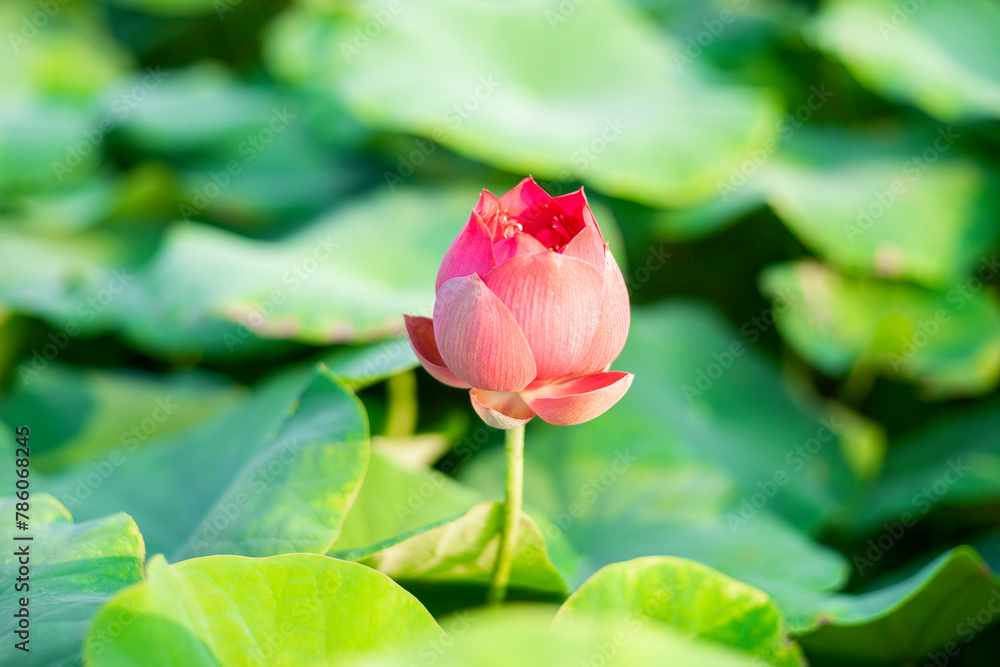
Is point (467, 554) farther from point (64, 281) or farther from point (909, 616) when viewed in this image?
point (64, 281)

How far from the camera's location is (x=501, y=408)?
471mm

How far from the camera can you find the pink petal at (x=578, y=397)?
1.45ft

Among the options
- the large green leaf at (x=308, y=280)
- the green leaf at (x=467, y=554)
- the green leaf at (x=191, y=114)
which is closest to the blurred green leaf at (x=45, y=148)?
the green leaf at (x=191, y=114)

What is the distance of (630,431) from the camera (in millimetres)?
977

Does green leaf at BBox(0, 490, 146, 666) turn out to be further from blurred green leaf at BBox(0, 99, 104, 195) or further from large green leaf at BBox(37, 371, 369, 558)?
blurred green leaf at BBox(0, 99, 104, 195)

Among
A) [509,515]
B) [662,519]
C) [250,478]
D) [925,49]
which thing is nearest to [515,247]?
[509,515]

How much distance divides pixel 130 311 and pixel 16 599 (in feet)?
2.04

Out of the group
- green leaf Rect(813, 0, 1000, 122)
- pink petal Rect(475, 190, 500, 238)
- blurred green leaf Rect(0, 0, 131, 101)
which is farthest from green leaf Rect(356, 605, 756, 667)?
blurred green leaf Rect(0, 0, 131, 101)

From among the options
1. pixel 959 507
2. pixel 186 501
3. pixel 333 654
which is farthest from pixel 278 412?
pixel 959 507

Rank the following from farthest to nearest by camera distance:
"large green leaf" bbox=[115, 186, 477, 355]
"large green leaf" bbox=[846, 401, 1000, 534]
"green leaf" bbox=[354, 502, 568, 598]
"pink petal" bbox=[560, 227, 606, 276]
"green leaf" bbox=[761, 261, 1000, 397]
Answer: "green leaf" bbox=[761, 261, 1000, 397]
"large green leaf" bbox=[846, 401, 1000, 534]
"large green leaf" bbox=[115, 186, 477, 355]
"green leaf" bbox=[354, 502, 568, 598]
"pink petal" bbox=[560, 227, 606, 276]

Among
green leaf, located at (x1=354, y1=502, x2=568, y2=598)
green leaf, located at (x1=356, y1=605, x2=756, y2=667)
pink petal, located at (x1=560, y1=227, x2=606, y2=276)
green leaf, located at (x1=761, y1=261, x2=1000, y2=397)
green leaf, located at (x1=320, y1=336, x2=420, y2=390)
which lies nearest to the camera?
green leaf, located at (x1=356, y1=605, x2=756, y2=667)

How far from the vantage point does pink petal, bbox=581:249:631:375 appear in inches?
17.3

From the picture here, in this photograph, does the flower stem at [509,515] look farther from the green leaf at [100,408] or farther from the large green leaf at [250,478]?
the green leaf at [100,408]

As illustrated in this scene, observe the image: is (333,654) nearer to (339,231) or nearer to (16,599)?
(16,599)
